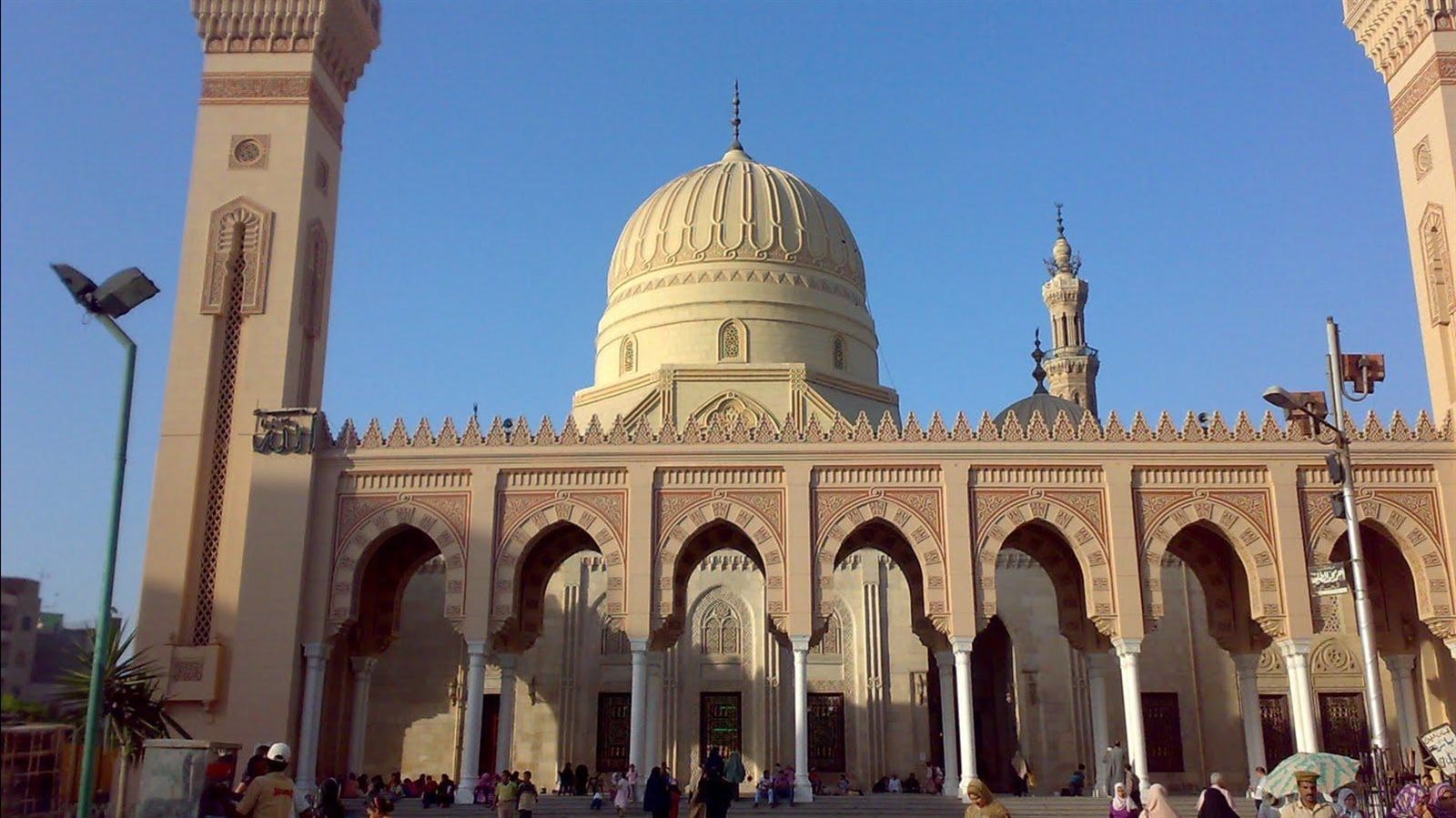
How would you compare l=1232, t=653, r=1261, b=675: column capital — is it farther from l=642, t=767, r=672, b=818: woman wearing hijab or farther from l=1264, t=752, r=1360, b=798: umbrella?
l=642, t=767, r=672, b=818: woman wearing hijab

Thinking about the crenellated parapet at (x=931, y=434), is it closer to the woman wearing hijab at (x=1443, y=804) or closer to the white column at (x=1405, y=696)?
the white column at (x=1405, y=696)

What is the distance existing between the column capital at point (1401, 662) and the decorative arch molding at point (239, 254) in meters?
17.9

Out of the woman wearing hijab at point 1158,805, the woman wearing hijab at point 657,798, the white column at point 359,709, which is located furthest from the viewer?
Result: the white column at point 359,709

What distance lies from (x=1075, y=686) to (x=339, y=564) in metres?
13.9

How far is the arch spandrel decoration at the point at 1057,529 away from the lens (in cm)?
1802

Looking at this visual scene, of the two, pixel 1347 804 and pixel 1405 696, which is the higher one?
pixel 1405 696

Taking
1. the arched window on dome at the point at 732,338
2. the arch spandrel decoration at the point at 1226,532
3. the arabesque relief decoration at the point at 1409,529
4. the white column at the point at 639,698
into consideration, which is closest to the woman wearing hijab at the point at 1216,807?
the arch spandrel decoration at the point at 1226,532

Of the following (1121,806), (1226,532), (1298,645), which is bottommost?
(1121,806)

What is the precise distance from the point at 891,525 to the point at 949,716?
3.19 meters

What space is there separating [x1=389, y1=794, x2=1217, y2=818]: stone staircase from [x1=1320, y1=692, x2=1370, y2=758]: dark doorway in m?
8.45

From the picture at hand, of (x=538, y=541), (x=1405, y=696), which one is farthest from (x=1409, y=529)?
(x=538, y=541)

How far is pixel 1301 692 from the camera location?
57.7 ft

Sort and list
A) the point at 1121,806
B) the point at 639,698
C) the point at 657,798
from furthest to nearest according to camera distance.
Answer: the point at 639,698
the point at 657,798
the point at 1121,806

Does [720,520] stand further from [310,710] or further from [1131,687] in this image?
[310,710]
